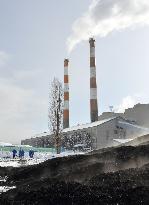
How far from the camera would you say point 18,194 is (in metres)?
10.4

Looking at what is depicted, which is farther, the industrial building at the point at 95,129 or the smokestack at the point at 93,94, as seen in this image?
the smokestack at the point at 93,94

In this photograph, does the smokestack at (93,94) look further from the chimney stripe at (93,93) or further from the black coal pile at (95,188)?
the black coal pile at (95,188)

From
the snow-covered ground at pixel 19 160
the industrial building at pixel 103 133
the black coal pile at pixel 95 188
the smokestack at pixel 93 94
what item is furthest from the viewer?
the smokestack at pixel 93 94

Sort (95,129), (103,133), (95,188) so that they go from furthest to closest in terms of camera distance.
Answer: (103,133) → (95,129) → (95,188)

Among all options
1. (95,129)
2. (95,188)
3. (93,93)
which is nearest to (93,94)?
(93,93)

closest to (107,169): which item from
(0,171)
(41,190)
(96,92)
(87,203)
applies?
(41,190)

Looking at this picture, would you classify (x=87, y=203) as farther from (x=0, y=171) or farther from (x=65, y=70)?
(x=65, y=70)

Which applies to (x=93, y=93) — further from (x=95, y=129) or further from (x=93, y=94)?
(x=95, y=129)

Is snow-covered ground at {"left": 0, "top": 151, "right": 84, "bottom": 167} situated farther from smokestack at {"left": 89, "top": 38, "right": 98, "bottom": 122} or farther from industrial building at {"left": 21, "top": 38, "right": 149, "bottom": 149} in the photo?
smokestack at {"left": 89, "top": 38, "right": 98, "bottom": 122}

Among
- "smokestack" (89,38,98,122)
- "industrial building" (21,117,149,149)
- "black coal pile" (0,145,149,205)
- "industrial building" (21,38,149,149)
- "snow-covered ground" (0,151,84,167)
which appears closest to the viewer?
"black coal pile" (0,145,149,205)

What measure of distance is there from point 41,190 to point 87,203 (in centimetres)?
180

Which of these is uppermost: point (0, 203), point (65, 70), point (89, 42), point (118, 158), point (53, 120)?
point (89, 42)

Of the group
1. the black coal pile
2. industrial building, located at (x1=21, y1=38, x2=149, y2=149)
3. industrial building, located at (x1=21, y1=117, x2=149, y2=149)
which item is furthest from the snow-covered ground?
industrial building, located at (x1=21, y1=117, x2=149, y2=149)

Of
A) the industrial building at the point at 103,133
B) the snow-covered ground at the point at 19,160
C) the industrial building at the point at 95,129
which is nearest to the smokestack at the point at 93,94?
the industrial building at the point at 95,129
